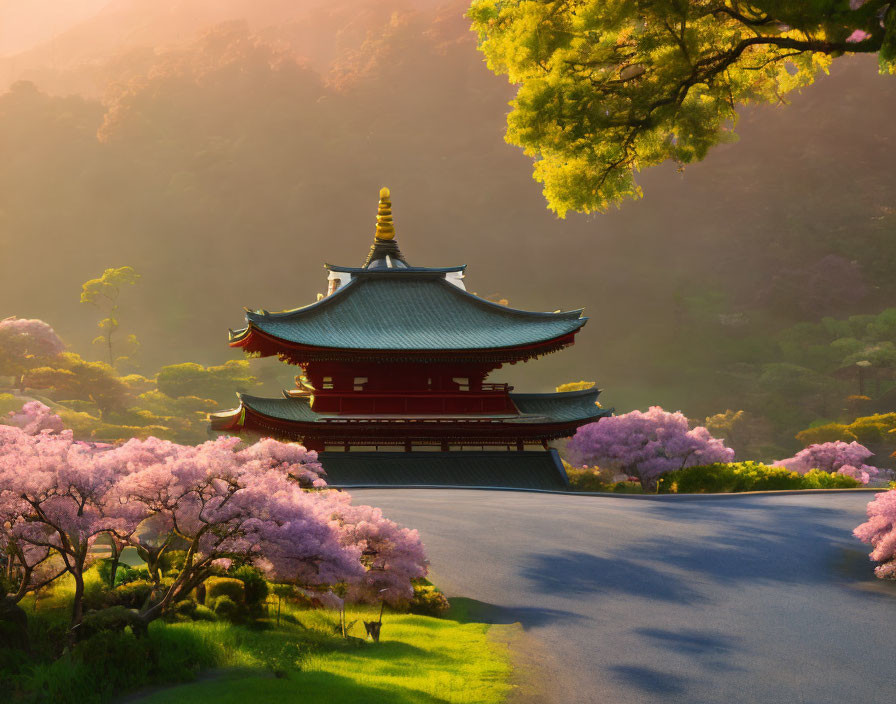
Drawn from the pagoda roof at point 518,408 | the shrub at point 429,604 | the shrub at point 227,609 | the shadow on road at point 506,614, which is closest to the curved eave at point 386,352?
the pagoda roof at point 518,408

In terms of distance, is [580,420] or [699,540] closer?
[699,540]

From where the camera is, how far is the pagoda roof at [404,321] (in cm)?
2555

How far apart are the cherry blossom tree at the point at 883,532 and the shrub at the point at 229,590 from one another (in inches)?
379

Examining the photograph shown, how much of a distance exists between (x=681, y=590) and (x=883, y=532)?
11.4ft

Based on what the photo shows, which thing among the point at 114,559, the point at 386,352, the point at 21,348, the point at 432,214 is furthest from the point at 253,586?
the point at 432,214

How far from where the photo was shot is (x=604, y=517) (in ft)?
56.6

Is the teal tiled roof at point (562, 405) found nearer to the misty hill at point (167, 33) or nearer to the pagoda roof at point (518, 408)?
the pagoda roof at point (518, 408)

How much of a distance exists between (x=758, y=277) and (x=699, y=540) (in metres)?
80.9

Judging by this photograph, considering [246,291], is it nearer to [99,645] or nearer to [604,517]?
[604,517]

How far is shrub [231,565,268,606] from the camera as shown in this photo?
1119 centimetres

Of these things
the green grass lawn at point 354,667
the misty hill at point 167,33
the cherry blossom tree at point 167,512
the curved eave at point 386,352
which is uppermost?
the misty hill at point 167,33

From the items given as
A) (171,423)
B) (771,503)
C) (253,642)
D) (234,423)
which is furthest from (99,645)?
(171,423)

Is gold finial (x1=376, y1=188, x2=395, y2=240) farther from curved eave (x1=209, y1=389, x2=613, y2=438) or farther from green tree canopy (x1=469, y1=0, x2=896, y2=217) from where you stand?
green tree canopy (x1=469, y1=0, x2=896, y2=217)

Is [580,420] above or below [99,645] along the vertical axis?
above
